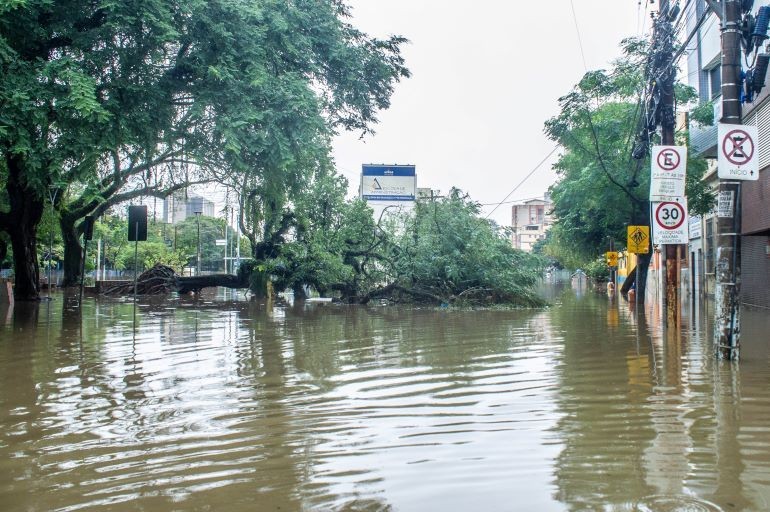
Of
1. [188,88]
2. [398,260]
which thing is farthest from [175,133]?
[398,260]

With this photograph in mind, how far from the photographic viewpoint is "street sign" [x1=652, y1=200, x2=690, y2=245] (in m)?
13.9

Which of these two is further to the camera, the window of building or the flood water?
the window of building

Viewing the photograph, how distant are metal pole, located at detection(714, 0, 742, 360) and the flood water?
0.47 metres

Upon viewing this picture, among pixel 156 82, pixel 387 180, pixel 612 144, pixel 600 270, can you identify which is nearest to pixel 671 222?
pixel 156 82

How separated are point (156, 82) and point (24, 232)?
37.3ft

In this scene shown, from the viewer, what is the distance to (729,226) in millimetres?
10445

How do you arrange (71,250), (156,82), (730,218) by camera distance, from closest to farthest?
1. (730,218)
2. (156,82)
3. (71,250)

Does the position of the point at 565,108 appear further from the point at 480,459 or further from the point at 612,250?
the point at 480,459

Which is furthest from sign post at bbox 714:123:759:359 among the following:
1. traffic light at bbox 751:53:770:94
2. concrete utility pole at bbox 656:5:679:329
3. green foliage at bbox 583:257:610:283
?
green foliage at bbox 583:257:610:283

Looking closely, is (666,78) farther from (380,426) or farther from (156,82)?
(380,426)

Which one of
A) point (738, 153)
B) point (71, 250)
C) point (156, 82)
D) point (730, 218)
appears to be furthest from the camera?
point (71, 250)

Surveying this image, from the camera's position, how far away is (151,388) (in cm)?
823

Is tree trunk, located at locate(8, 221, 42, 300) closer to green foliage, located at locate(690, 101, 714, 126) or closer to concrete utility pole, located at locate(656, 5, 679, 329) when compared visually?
concrete utility pole, located at locate(656, 5, 679, 329)

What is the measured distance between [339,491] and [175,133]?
1370cm
